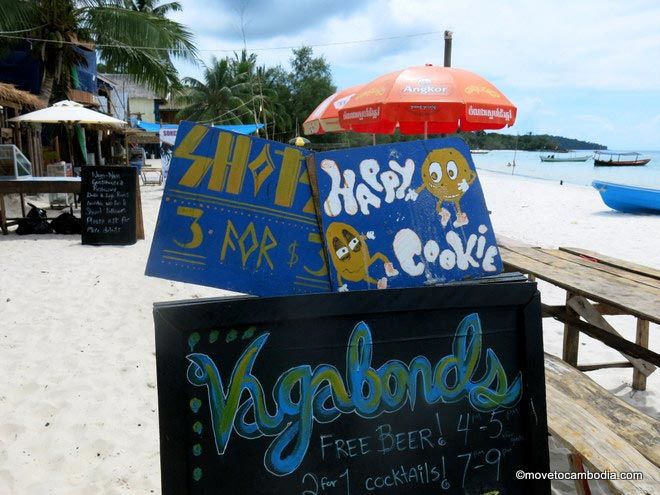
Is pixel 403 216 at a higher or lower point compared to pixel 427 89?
lower

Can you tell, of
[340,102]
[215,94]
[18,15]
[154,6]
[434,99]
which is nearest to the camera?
[434,99]

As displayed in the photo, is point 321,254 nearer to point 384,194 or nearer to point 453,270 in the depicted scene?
point 384,194

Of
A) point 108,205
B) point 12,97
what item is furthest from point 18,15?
point 108,205

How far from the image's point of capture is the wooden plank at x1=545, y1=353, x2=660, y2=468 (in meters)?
1.70

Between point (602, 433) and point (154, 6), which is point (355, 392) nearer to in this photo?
point (602, 433)

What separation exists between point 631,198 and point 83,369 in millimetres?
15056

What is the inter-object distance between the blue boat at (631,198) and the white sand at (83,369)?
25.4 ft

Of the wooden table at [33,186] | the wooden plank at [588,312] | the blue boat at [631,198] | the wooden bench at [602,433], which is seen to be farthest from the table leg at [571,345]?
the blue boat at [631,198]

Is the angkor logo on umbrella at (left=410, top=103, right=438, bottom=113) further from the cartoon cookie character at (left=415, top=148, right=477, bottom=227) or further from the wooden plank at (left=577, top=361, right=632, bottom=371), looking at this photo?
the cartoon cookie character at (left=415, top=148, right=477, bottom=227)

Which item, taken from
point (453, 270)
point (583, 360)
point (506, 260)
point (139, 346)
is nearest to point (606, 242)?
point (583, 360)

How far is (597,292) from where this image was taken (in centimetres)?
265

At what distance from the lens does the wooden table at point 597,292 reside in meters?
2.58

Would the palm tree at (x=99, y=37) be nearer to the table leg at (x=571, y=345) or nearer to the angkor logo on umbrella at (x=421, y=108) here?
the angkor logo on umbrella at (x=421, y=108)

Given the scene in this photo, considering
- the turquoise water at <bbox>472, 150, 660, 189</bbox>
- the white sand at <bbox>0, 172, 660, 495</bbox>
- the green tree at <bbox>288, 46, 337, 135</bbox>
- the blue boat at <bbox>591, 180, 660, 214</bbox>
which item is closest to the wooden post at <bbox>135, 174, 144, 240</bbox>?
the white sand at <bbox>0, 172, 660, 495</bbox>
